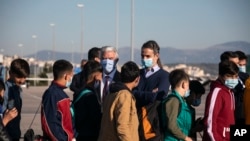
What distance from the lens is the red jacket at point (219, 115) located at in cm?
716

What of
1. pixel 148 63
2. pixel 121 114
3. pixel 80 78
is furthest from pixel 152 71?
pixel 80 78

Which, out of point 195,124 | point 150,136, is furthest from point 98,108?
point 195,124

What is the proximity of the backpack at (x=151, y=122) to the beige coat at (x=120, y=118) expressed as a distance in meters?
0.44

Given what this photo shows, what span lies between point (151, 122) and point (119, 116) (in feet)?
2.40

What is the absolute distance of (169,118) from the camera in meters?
7.30

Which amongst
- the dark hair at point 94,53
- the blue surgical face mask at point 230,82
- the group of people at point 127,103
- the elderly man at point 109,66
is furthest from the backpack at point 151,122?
the dark hair at point 94,53

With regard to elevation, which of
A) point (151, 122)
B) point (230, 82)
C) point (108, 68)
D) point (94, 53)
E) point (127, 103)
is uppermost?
point (94, 53)

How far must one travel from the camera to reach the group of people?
6.91m

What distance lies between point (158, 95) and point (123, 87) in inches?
32.3

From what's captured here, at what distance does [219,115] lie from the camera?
23.6 ft

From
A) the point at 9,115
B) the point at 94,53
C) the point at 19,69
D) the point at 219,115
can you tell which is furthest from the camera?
the point at 94,53

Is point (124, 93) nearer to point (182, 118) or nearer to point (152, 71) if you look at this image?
point (182, 118)

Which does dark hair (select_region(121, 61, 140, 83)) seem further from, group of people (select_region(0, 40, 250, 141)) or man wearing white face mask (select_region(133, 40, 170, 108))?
man wearing white face mask (select_region(133, 40, 170, 108))

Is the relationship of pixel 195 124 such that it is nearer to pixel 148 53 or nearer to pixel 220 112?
pixel 220 112
